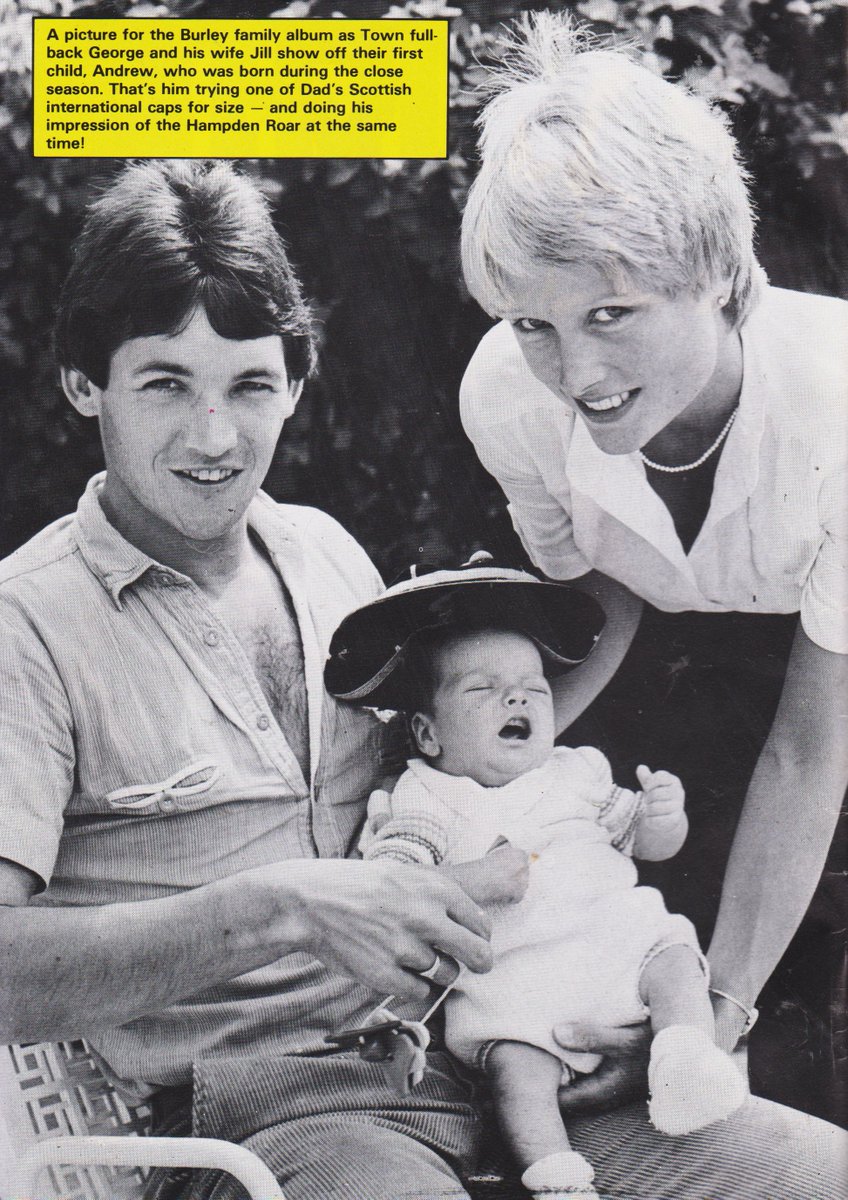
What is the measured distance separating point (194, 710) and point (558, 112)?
1399 mm

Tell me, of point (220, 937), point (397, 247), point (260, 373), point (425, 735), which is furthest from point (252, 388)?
point (220, 937)

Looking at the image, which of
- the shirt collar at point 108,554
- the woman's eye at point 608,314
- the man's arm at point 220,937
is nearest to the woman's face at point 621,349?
the woman's eye at point 608,314

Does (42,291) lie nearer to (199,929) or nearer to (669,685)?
(199,929)

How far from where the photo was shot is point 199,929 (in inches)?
89.1

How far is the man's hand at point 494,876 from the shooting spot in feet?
7.70

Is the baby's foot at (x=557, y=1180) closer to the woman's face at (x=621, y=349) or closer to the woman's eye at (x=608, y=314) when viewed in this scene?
the woman's face at (x=621, y=349)

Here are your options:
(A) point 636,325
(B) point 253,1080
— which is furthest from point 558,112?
(B) point 253,1080

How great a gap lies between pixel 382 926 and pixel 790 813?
36.2 inches

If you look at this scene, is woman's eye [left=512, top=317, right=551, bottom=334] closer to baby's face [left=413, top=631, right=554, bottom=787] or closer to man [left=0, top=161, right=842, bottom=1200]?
man [left=0, top=161, right=842, bottom=1200]

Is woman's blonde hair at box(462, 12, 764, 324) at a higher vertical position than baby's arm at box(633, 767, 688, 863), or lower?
higher

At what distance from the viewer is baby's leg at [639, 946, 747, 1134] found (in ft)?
7.37
